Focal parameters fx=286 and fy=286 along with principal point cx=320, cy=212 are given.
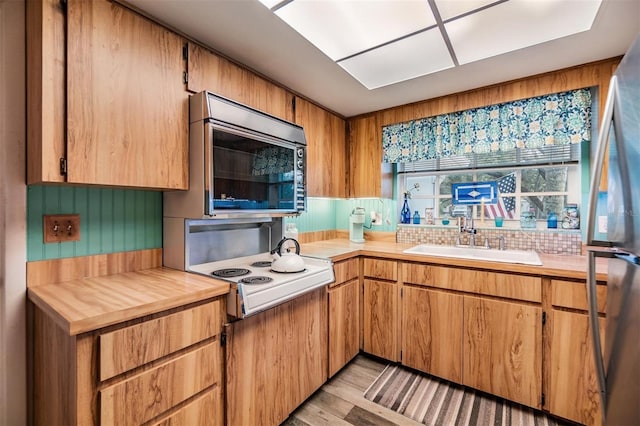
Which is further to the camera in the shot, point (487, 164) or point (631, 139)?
point (487, 164)

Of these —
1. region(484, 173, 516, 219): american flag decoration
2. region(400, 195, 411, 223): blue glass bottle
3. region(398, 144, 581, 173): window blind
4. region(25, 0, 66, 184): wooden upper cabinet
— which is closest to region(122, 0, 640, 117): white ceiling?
region(25, 0, 66, 184): wooden upper cabinet

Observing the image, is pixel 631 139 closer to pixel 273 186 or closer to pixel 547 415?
pixel 273 186

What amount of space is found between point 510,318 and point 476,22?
171 cm

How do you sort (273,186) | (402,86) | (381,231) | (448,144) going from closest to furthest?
(273,186) < (402,86) < (448,144) < (381,231)

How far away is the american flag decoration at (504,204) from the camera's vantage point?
2441 mm

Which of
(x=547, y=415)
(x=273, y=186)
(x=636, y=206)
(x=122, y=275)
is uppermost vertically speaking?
(x=273, y=186)

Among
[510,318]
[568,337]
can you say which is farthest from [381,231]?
[568,337]

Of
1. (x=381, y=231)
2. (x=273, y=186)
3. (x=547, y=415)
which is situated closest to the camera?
(x=547, y=415)

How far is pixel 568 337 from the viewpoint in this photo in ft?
5.31

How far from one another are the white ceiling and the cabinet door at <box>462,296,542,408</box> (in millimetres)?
1548

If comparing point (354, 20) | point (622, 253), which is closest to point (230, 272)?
point (354, 20)

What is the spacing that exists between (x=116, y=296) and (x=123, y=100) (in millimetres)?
846

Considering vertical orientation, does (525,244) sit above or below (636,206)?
below

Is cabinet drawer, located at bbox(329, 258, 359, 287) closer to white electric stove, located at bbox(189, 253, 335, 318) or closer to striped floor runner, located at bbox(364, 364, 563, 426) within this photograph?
white electric stove, located at bbox(189, 253, 335, 318)
